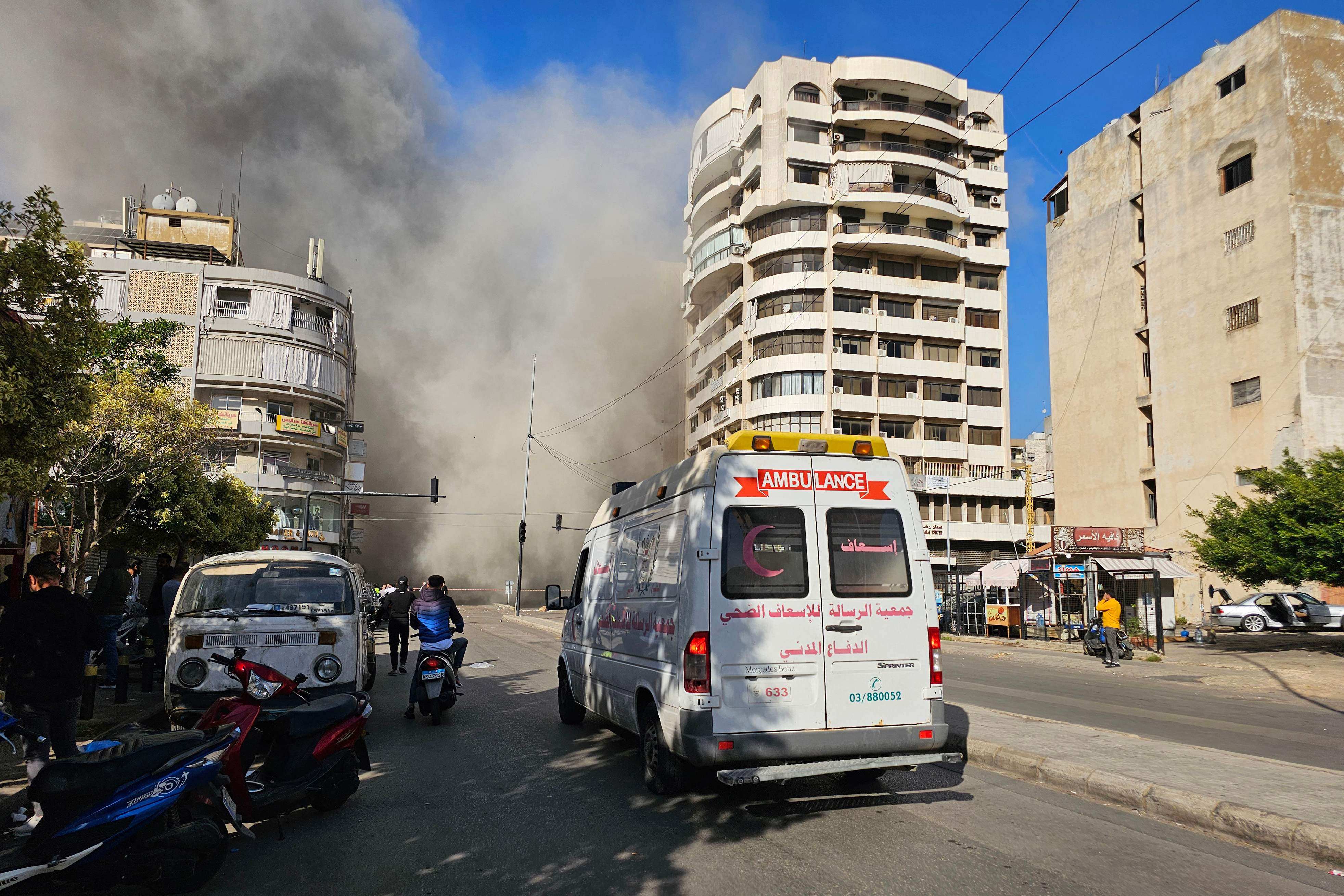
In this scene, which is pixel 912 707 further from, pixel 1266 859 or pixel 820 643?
pixel 1266 859

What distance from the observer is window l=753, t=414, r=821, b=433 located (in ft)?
165

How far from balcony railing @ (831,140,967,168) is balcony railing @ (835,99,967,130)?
1.82 meters

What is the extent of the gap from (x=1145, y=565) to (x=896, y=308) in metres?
29.2

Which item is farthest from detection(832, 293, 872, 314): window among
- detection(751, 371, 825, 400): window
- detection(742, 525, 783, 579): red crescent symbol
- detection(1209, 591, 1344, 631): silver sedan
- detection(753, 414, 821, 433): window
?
detection(742, 525, 783, 579): red crescent symbol

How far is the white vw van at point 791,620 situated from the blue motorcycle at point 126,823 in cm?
265

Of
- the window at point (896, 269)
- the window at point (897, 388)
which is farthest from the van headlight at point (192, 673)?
the window at point (896, 269)

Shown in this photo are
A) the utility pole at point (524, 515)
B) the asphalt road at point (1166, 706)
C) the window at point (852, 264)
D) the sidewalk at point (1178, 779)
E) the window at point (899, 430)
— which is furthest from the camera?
the window at point (852, 264)

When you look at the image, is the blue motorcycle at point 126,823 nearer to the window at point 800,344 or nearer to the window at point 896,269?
the window at point 800,344

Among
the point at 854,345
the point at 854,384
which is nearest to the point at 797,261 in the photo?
the point at 854,345

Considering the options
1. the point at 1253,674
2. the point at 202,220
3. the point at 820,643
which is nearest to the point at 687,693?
the point at 820,643

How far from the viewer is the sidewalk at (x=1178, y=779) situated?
16.4 feet

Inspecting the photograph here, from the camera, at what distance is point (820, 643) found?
568cm

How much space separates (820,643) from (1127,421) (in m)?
40.0

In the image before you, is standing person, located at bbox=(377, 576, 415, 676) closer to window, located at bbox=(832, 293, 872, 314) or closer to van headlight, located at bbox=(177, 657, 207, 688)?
van headlight, located at bbox=(177, 657, 207, 688)
